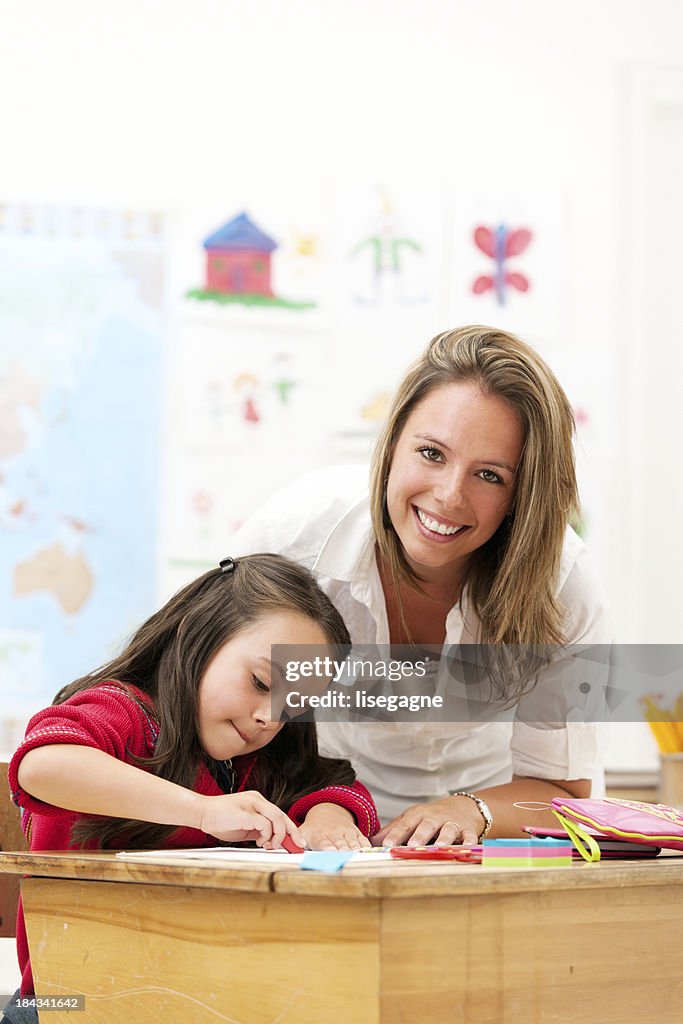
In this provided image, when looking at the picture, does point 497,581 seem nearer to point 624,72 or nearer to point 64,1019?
point 64,1019

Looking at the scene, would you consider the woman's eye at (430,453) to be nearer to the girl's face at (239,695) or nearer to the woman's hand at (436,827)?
the girl's face at (239,695)

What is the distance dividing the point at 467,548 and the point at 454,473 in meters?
0.11

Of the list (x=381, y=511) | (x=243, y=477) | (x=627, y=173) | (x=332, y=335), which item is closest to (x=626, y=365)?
(x=627, y=173)

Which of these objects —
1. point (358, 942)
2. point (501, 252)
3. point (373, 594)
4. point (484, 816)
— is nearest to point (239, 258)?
point (501, 252)

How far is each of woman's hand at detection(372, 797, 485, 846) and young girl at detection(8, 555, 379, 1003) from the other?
0.04 metres

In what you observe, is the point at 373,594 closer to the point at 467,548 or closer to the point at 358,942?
the point at 467,548

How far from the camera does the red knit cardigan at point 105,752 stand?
105cm

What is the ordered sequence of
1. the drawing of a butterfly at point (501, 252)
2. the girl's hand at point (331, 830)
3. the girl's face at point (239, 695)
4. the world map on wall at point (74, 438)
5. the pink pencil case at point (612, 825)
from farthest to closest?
1. the drawing of a butterfly at point (501, 252)
2. the world map on wall at point (74, 438)
3. the girl's face at point (239, 695)
4. the girl's hand at point (331, 830)
5. the pink pencil case at point (612, 825)

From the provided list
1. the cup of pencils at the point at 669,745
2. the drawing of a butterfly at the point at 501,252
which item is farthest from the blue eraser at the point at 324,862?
the drawing of a butterfly at the point at 501,252

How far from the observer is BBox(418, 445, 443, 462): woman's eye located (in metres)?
1.34

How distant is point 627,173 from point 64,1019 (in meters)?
2.28

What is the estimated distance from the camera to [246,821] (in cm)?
103

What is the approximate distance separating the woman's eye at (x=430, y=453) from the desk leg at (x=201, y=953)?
0.63 meters

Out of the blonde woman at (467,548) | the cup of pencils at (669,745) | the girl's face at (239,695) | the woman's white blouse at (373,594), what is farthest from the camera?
the cup of pencils at (669,745)
